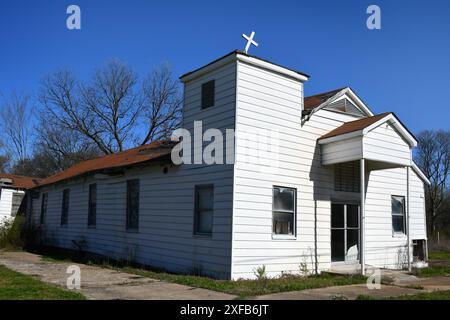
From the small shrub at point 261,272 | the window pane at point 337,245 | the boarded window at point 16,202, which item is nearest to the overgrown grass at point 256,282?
the small shrub at point 261,272

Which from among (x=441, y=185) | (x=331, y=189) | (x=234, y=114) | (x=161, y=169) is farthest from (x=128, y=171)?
(x=441, y=185)

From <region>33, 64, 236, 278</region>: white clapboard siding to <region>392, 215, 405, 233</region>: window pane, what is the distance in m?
7.77

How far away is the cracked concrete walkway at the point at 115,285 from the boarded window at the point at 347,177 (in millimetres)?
6271

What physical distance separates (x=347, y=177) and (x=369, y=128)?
2360 mm

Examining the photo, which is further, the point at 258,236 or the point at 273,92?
the point at 273,92

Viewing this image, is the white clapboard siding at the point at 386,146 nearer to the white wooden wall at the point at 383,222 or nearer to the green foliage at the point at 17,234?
the white wooden wall at the point at 383,222

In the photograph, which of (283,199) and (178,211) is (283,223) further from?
(178,211)

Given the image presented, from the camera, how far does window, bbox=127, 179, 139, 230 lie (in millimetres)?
15735

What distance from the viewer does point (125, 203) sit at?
639 inches

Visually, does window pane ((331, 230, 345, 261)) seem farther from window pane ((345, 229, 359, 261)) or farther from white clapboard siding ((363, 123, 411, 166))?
white clapboard siding ((363, 123, 411, 166))

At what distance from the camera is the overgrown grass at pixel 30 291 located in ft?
28.1
